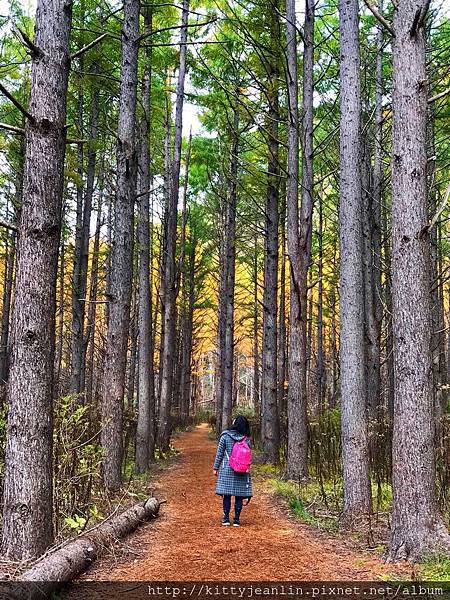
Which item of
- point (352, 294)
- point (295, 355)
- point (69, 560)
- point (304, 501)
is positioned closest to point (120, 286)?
point (295, 355)

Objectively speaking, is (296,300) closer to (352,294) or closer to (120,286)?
(352,294)

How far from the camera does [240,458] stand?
23.6ft

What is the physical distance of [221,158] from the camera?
1608 cm

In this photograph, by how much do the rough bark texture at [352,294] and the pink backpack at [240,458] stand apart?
126 centimetres

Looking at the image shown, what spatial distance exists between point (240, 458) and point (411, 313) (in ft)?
10.8

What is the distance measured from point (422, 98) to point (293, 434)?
20.6 feet

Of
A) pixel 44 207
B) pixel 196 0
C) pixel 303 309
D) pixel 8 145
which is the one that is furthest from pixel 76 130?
pixel 44 207

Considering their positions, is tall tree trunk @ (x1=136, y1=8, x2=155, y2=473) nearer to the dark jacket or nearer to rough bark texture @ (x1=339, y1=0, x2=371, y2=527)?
the dark jacket

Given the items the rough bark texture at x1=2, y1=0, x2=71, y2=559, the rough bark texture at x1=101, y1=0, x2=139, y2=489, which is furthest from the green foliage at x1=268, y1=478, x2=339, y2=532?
the rough bark texture at x1=2, y1=0, x2=71, y2=559

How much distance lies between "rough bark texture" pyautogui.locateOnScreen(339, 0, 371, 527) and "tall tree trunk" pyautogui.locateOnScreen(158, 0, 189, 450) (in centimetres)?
745

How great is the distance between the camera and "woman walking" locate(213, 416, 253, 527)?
7.06 m

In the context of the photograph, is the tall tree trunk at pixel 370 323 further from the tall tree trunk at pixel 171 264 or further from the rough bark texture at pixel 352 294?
the tall tree trunk at pixel 171 264

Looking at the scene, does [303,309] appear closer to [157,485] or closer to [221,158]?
[157,485]

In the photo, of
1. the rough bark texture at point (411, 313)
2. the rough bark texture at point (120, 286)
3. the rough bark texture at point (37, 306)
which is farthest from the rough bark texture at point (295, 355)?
the rough bark texture at point (37, 306)
